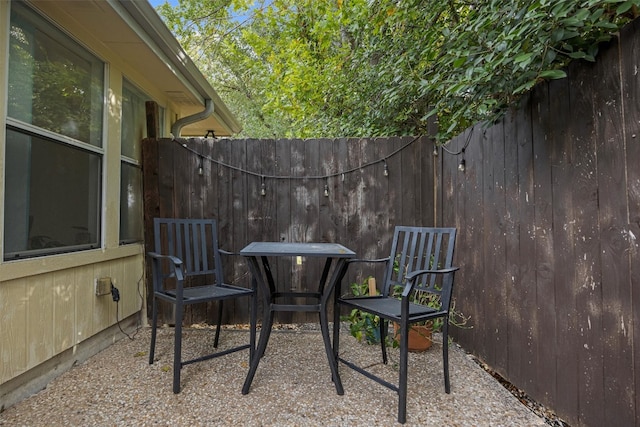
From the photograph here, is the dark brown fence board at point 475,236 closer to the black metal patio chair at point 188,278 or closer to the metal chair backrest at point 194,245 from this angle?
the black metal patio chair at point 188,278

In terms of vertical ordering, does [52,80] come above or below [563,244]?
above

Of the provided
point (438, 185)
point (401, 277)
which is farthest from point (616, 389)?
point (438, 185)

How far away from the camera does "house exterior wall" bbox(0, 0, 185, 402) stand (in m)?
1.62

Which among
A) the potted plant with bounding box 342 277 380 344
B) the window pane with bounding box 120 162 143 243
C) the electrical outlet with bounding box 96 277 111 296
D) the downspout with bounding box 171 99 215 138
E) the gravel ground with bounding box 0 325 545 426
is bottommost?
the gravel ground with bounding box 0 325 545 426

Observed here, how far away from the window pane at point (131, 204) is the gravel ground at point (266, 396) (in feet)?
2.98

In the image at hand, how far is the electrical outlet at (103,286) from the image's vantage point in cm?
227

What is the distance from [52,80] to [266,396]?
216cm

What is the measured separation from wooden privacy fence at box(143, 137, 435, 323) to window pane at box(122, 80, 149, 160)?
→ 0.35 ft

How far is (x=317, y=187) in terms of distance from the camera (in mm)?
2838

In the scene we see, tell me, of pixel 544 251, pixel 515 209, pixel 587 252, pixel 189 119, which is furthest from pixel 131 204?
pixel 587 252

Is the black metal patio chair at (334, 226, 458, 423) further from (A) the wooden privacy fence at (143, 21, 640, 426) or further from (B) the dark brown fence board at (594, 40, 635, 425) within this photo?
(B) the dark brown fence board at (594, 40, 635, 425)

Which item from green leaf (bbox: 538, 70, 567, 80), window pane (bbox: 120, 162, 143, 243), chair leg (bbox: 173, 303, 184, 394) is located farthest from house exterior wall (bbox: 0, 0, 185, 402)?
green leaf (bbox: 538, 70, 567, 80)

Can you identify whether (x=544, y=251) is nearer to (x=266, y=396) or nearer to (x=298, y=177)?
(x=266, y=396)

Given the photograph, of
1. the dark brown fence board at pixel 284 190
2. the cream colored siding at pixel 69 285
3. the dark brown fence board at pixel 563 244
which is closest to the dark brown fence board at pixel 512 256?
the dark brown fence board at pixel 563 244
